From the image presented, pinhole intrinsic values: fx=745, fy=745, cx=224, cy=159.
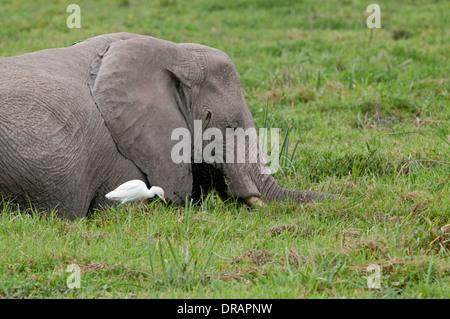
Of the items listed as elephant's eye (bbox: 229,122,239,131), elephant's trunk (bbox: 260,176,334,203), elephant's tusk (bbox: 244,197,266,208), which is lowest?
elephant's tusk (bbox: 244,197,266,208)

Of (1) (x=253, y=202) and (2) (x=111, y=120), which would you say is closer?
(2) (x=111, y=120)

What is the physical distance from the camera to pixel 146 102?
5578mm

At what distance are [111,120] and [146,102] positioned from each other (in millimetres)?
309

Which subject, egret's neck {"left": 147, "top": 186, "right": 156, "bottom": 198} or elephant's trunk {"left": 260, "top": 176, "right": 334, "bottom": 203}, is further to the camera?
elephant's trunk {"left": 260, "top": 176, "right": 334, "bottom": 203}

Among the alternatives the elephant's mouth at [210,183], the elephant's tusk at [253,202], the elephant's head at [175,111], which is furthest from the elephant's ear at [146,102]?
the elephant's tusk at [253,202]

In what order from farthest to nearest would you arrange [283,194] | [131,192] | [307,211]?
[283,194]
[307,211]
[131,192]

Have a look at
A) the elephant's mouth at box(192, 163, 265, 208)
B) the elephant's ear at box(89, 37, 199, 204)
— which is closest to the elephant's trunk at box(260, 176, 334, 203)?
the elephant's mouth at box(192, 163, 265, 208)

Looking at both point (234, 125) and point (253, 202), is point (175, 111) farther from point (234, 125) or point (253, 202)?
point (253, 202)

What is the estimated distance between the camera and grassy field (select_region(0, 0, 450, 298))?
159 inches

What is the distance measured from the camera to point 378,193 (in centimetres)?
582

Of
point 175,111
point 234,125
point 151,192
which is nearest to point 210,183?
point 234,125

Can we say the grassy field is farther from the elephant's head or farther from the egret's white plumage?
the elephant's head

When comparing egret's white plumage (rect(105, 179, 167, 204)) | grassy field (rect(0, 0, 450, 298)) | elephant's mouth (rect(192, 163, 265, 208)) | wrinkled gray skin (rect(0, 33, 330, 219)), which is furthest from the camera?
elephant's mouth (rect(192, 163, 265, 208))
